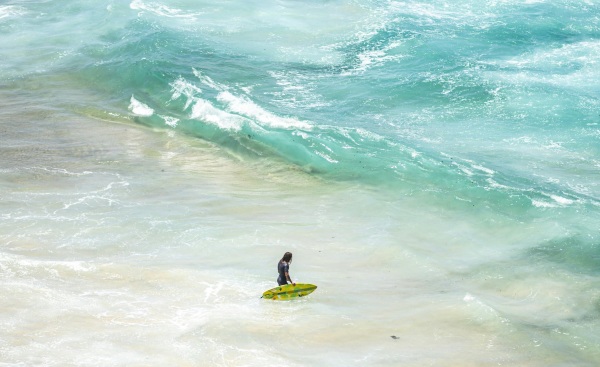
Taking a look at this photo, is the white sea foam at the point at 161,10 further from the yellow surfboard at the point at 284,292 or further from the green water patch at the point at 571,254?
the yellow surfboard at the point at 284,292

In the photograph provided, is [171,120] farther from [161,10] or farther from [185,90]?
[161,10]

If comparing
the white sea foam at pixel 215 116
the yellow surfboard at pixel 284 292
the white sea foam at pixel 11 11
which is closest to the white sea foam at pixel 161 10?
the white sea foam at pixel 11 11

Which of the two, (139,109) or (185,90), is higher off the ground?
(185,90)

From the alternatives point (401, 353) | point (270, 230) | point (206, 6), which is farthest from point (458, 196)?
point (206, 6)

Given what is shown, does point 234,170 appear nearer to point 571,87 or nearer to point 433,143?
Result: point 433,143

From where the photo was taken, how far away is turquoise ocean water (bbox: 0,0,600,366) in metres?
16.7

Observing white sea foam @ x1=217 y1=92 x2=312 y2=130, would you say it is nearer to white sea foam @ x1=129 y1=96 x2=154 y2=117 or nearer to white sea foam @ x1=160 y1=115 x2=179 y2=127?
white sea foam @ x1=160 y1=115 x2=179 y2=127

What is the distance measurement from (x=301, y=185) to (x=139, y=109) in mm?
10167

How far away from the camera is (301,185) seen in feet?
84.5

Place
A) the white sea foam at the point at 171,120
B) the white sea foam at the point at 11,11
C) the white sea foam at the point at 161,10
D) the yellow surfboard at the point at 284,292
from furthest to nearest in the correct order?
1. the white sea foam at the point at 11,11
2. the white sea foam at the point at 161,10
3. the white sea foam at the point at 171,120
4. the yellow surfboard at the point at 284,292

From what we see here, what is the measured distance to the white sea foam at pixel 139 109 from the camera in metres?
32.1

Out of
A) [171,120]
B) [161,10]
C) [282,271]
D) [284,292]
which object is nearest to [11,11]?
[161,10]

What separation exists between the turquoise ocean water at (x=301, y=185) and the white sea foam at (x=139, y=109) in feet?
0.36

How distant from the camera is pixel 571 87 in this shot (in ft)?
111
